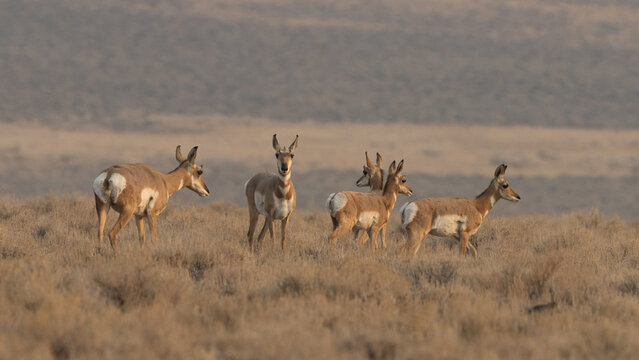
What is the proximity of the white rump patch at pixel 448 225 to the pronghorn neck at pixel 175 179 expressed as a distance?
5.22 metres

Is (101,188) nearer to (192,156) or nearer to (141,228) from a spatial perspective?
(141,228)

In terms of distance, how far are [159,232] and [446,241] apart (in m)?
6.50

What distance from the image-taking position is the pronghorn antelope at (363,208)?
1380 centimetres

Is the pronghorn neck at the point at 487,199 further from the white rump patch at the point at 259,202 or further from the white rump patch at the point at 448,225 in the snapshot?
the white rump patch at the point at 259,202

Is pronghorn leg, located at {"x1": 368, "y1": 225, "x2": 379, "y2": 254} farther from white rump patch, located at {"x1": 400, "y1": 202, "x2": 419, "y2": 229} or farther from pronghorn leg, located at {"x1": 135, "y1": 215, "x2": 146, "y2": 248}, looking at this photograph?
pronghorn leg, located at {"x1": 135, "y1": 215, "x2": 146, "y2": 248}

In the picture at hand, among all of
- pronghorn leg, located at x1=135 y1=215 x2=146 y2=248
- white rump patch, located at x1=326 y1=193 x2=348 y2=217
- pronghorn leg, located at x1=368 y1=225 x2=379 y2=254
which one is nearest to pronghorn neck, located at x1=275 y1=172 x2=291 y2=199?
white rump patch, located at x1=326 y1=193 x2=348 y2=217

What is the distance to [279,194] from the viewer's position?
1339 cm

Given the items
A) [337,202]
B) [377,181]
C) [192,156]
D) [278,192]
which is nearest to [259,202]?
[278,192]

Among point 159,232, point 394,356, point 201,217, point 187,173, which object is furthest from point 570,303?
point 201,217

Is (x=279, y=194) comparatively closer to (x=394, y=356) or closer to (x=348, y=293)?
(x=348, y=293)

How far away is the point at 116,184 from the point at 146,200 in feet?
2.91

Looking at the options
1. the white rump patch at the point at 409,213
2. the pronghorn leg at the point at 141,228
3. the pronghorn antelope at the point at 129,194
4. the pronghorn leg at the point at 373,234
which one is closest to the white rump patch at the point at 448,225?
the white rump patch at the point at 409,213

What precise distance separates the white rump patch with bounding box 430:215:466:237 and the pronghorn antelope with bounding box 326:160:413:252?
47.2 inches

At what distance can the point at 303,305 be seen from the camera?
8609 millimetres
